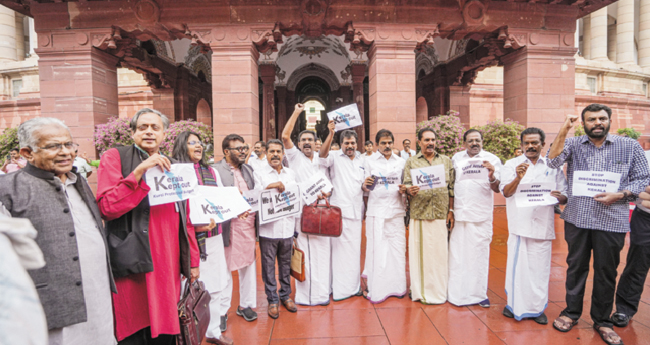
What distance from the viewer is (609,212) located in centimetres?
302

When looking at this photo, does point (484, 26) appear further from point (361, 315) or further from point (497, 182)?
point (361, 315)

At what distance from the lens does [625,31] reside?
21828 mm

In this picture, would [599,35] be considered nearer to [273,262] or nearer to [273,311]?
[273,262]

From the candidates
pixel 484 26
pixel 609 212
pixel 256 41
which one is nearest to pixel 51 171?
pixel 609 212

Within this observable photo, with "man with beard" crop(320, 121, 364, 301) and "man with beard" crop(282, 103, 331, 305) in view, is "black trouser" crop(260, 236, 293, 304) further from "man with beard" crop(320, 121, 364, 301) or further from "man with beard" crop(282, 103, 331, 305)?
"man with beard" crop(320, 121, 364, 301)

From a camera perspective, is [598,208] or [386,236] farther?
[386,236]

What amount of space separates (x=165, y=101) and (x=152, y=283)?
43.3 ft

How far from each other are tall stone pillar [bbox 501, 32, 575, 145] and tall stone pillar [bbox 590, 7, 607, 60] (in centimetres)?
1743

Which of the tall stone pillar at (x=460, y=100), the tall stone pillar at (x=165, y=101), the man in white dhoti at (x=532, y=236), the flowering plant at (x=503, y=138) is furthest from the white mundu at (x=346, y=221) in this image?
the tall stone pillar at (x=165, y=101)

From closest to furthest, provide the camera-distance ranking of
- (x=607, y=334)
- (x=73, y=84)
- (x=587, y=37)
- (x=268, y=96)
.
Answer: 1. (x=607, y=334)
2. (x=73, y=84)
3. (x=268, y=96)
4. (x=587, y=37)

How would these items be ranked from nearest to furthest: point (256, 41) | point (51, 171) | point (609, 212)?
point (51, 171) → point (609, 212) → point (256, 41)

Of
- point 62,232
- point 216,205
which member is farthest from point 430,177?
point 62,232

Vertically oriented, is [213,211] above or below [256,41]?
below

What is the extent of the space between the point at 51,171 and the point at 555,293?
5386mm
